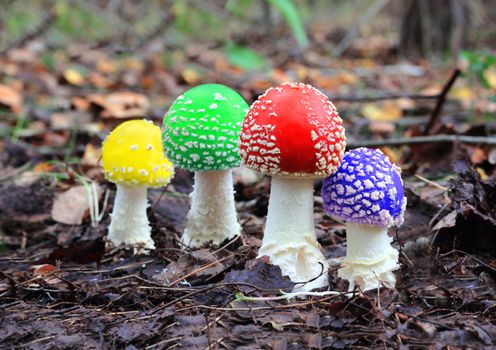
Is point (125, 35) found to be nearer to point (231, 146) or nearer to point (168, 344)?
point (231, 146)

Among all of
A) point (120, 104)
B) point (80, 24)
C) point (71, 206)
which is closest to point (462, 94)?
point (120, 104)

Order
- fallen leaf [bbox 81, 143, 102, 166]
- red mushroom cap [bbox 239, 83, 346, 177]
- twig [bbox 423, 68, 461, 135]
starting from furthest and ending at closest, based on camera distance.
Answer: fallen leaf [bbox 81, 143, 102, 166] → twig [bbox 423, 68, 461, 135] → red mushroom cap [bbox 239, 83, 346, 177]

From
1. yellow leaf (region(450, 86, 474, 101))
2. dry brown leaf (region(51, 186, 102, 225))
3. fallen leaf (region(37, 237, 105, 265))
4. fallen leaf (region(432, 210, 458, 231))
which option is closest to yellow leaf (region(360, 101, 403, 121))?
yellow leaf (region(450, 86, 474, 101))

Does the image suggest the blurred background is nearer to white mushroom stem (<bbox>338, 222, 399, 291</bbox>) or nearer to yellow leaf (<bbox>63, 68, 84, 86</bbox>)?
yellow leaf (<bbox>63, 68, 84, 86</bbox>)

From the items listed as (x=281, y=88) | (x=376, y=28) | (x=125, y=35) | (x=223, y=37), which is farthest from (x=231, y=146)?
(x=376, y=28)

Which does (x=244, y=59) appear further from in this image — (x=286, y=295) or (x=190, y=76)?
(x=286, y=295)
